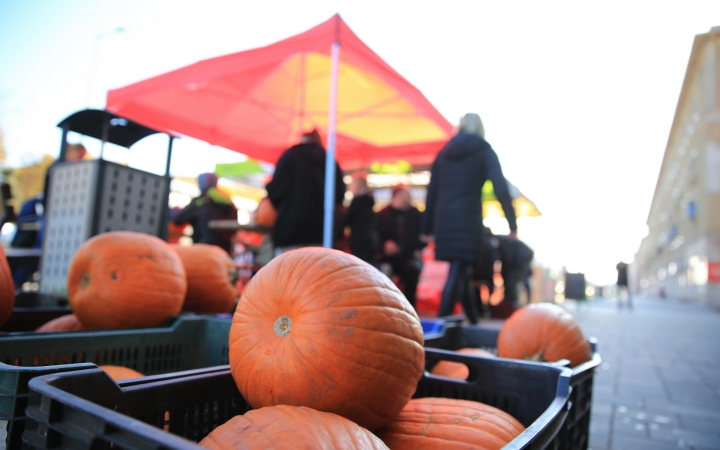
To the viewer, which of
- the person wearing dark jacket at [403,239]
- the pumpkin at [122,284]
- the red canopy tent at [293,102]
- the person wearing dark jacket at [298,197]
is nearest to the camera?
the pumpkin at [122,284]

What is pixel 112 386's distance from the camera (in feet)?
2.80

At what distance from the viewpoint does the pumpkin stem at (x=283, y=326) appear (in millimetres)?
1044

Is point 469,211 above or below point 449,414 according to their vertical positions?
above

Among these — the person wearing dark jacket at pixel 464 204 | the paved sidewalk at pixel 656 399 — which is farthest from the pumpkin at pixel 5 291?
the person wearing dark jacket at pixel 464 204

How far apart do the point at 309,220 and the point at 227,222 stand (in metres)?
1.82

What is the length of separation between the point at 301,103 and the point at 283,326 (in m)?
6.50

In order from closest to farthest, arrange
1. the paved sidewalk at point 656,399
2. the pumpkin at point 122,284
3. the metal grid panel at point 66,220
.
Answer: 1. the pumpkin at point 122,284
2. the paved sidewalk at point 656,399
3. the metal grid panel at point 66,220

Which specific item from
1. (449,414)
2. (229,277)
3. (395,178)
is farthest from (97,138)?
(395,178)

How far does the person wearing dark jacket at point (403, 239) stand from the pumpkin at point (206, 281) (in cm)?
377

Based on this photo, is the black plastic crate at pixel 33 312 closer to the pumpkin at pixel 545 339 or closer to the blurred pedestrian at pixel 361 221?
the pumpkin at pixel 545 339

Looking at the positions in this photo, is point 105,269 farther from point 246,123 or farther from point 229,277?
point 246,123

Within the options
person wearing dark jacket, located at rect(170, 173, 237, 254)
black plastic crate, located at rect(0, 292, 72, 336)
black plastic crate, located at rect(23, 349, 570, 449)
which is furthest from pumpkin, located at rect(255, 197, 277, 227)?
black plastic crate, located at rect(23, 349, 570, 449)

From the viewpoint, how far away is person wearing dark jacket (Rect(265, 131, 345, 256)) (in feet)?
14.4

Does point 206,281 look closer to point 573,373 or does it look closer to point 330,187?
point 573,373
